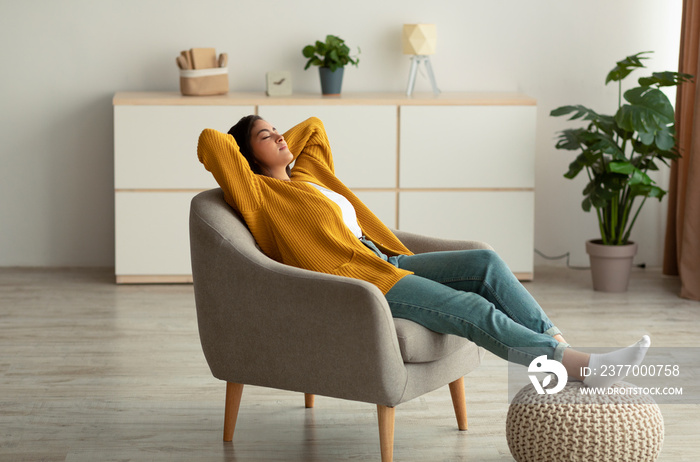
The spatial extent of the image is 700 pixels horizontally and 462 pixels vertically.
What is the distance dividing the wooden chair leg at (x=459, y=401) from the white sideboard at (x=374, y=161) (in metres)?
1.96

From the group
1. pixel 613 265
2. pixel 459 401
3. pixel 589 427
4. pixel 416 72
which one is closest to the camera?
pixel 589 427

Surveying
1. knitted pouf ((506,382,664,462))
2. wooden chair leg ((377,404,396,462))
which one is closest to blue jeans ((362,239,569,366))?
knitted pouf ((506,382,664,462))

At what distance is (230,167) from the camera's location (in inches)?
99.0

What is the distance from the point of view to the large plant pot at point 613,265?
14.4 ft

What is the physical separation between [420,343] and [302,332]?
1.02 feet

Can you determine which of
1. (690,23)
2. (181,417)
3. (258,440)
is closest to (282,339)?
(258,440)

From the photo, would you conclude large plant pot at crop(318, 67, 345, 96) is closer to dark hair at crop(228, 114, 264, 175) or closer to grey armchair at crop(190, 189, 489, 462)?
dark hair at crop(228, 114, 264, 175)

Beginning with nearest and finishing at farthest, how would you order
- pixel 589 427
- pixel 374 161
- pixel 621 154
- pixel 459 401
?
pixel 589 427
pixel 459 401
pixel 621 154
pixel 374 161

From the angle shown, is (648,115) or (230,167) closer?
(230,167)

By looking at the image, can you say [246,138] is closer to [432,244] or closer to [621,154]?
[432,244]

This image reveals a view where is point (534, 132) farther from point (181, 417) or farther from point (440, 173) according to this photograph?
point (181, 417)

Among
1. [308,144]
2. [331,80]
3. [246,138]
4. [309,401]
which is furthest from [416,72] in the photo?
[309,401]

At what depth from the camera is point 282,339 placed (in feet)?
7.64

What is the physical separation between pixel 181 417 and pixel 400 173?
83.1 inches
